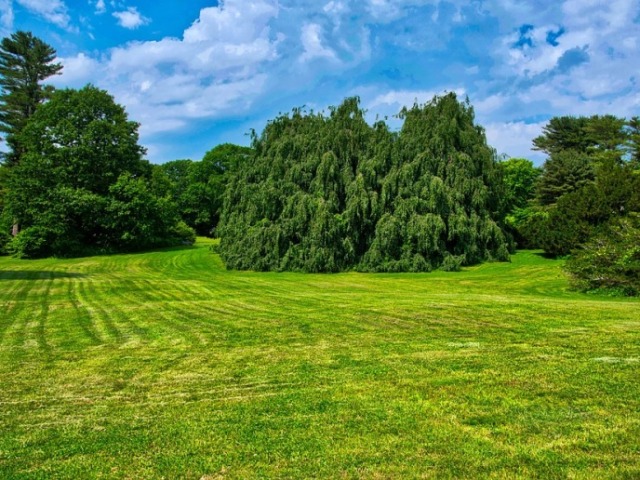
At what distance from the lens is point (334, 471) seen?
3.47 metres

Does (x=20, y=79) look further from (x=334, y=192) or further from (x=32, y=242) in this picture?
(x=334, y=192)

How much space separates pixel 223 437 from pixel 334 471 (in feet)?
3.81

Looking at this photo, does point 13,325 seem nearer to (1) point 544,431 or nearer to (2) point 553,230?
(1) point 544,431

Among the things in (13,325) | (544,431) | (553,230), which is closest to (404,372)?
(544,431)

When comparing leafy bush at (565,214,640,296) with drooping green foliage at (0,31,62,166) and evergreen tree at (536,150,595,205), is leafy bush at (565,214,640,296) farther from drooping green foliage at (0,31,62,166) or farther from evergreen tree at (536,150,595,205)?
drooping green foliage at (0,31,62,166)

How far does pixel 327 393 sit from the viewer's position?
17.2ft

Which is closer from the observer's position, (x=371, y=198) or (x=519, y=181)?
(x=371, y=198)

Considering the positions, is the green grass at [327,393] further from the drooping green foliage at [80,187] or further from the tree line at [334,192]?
the drooping green foliage at [80,187]

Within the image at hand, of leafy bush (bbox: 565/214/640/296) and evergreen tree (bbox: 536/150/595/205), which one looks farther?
evergreen tree (bbox: 536/150/595/205)

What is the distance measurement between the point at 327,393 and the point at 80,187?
123ft

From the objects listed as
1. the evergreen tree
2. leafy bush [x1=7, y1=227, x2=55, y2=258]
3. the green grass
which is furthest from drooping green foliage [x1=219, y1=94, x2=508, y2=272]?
leafy bush [x1=7, y1=227, x2=55, y2=258]

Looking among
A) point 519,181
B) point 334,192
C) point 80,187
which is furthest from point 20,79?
point 519,181

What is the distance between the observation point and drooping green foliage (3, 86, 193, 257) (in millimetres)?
35250

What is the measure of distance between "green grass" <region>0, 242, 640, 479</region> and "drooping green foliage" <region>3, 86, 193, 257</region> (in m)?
26.7
